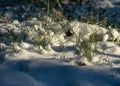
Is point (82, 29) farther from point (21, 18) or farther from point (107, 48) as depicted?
point (21, 18)

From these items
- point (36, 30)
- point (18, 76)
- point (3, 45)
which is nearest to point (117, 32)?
point (36, 30)

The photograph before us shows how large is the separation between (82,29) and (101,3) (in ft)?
7.67

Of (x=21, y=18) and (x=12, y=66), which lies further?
(x=21, y=18)

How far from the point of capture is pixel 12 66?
412 cm

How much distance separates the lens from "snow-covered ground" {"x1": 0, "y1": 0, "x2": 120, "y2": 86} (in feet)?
12.4

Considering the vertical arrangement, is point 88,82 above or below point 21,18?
below

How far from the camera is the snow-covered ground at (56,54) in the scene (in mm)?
3787

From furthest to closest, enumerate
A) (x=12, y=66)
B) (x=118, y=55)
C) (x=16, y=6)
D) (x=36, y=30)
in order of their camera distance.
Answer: (x=16, y=6)
(x=36, y=30)
(x=118, y=55)
(x=12, y=66)

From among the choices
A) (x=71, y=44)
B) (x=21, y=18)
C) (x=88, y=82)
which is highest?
(x=21, y=18)

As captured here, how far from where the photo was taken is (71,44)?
4949 mm

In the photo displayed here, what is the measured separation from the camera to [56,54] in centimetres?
457

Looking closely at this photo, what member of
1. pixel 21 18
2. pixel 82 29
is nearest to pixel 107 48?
pixel 82 29

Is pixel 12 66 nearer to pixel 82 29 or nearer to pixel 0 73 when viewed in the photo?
pixel 0 73

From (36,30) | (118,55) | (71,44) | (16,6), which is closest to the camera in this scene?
(118,55)
